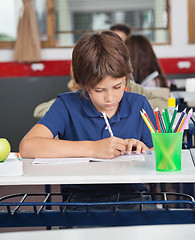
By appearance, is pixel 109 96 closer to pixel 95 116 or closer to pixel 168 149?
pixel 95 116

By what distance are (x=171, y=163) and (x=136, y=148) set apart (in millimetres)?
285

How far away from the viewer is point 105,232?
3.11 ft

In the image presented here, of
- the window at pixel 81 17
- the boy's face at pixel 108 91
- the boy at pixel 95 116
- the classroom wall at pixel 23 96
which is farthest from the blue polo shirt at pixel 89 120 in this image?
the window at pixel 81 17

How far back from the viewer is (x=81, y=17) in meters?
5.41

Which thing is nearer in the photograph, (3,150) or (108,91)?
(3,150)

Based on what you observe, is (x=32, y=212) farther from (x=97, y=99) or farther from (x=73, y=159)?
(x=97, y=99)

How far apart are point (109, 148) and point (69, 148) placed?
145 millimetres

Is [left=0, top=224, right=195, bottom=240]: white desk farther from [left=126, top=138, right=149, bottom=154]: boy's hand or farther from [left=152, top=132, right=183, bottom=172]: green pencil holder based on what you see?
[left=126, top=138, right=149, bottom=154]: boy's hand

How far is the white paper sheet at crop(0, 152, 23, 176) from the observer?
1.25 metres

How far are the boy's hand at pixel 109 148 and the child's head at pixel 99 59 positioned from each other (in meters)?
0.25

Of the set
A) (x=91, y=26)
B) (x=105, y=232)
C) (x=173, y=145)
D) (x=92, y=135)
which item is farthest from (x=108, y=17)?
(x=105, y=232)

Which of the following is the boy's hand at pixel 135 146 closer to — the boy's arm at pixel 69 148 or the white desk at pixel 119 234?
the boy's arm at pixel 69 148

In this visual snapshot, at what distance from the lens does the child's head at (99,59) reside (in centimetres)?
159

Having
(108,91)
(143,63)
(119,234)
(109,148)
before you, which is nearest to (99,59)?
(108,91)
